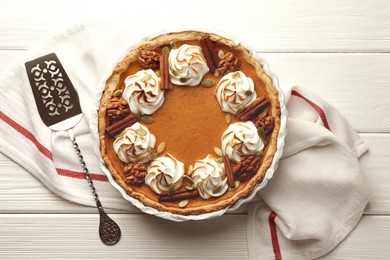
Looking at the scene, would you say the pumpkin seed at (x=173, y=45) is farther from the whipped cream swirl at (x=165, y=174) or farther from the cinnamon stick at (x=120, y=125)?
the whipped cream swirl at (x=165, y=174)

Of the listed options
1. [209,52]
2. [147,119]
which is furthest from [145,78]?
[209,52]

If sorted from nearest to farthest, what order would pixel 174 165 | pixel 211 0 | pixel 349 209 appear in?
pixel 174 165
pixel 349 209
pixel 211 0

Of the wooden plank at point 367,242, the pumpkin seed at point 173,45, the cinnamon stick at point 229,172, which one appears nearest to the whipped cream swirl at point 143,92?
the pumpkin seed at point 173,45

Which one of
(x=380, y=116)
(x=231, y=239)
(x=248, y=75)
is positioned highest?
(x=248, y=75)

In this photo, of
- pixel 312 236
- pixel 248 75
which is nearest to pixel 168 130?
pixel 248 75

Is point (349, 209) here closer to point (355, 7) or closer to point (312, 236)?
point (312, 236)

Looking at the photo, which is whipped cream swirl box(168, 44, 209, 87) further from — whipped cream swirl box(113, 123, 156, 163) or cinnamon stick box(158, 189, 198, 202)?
cinnamon stick box(158, 189, 198, 202)

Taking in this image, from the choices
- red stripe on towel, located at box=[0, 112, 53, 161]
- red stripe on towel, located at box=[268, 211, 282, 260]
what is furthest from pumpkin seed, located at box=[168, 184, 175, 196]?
red stripe on towel, located at box=[0, 112, 53, 161]
